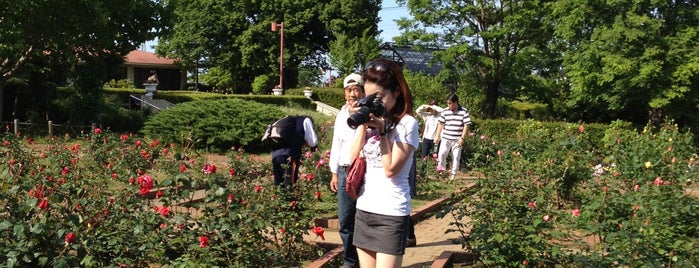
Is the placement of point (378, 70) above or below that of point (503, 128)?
above

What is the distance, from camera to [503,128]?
2255 cm

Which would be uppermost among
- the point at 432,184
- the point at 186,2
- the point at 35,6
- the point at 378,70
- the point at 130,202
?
the point at 186,2

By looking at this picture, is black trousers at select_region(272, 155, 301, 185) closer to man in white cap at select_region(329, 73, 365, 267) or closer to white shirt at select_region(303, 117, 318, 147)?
white shirt at select_region(303, 117, 318, 147)

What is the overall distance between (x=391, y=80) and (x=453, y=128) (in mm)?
6761

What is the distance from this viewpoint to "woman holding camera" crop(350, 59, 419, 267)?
3225mm

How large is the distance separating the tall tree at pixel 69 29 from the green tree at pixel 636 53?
13127 millimetres

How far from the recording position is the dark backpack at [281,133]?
5910mm

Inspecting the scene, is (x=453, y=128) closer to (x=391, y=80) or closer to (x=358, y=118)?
(x=391, y=80)

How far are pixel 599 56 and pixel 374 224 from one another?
1986cm

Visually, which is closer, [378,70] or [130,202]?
[378,70]

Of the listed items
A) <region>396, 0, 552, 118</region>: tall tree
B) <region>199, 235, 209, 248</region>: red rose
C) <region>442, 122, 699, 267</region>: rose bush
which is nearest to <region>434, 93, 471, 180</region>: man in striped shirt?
<region>442, 122, 699, 267</region>: rose bush

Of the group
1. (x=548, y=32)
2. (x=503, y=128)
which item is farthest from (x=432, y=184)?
(x=548, y=32)

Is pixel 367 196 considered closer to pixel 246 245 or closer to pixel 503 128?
pixel 246 245

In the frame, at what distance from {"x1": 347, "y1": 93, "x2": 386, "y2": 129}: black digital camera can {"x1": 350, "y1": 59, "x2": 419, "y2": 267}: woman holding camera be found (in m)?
0.03
